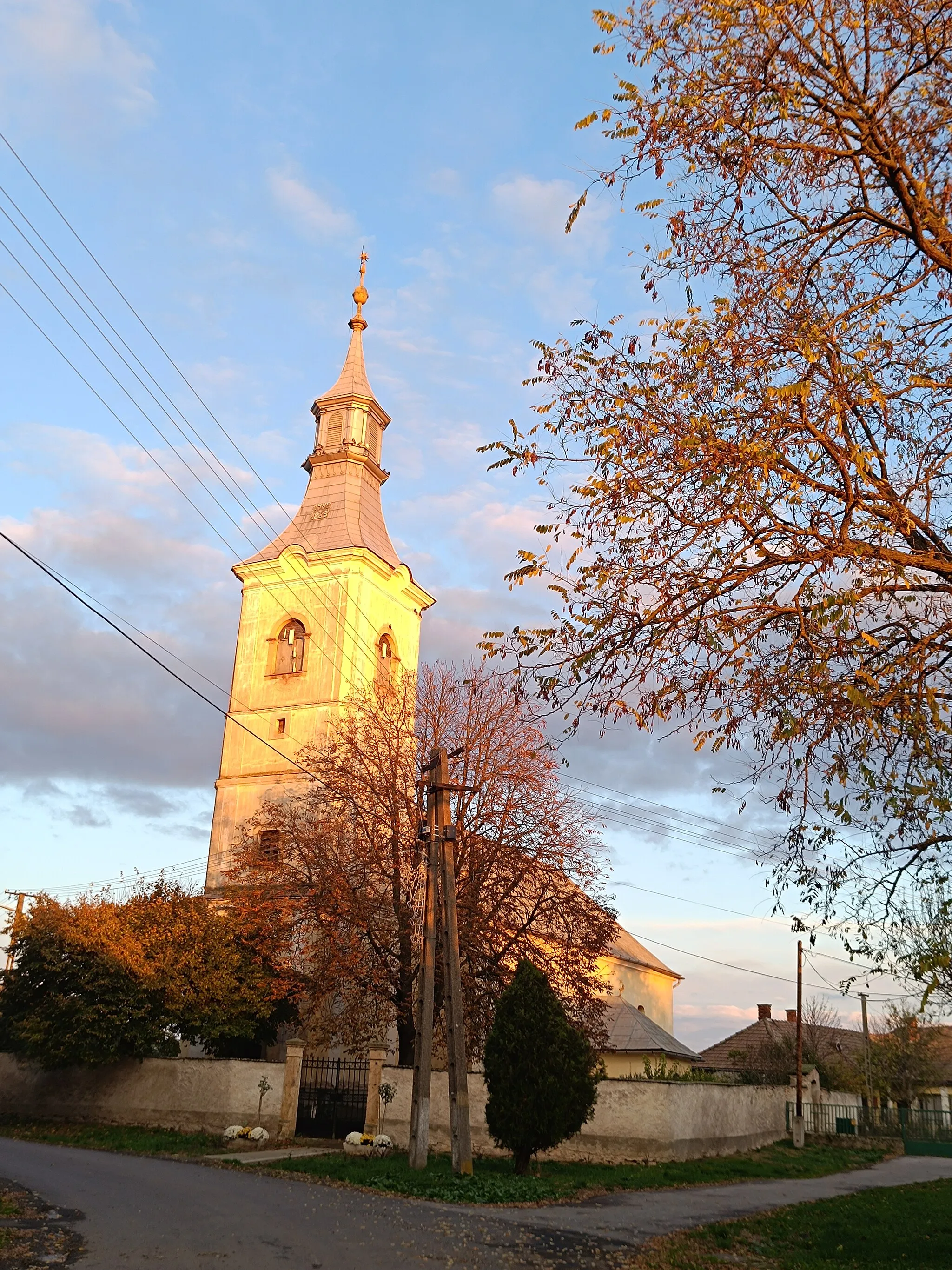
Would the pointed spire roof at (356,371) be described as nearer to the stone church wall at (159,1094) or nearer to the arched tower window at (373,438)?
the arched tower window at (373,438)

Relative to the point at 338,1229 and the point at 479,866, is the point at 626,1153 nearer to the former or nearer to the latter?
the point at 479,866

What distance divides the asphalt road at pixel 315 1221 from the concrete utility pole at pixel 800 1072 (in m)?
13.0

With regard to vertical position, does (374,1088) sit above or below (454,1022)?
below

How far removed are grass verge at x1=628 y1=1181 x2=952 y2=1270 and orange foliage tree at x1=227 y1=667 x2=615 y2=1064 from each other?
29.7 ft

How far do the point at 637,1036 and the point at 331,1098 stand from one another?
15.3 m

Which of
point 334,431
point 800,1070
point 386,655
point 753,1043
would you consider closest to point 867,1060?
point 753,1043

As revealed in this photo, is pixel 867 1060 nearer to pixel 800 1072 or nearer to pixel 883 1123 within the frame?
pixel 883 1123

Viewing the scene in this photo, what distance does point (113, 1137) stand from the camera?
2195 centimetres

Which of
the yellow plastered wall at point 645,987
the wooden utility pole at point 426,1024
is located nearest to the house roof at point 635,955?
the yellow plastered wall at point 645,987

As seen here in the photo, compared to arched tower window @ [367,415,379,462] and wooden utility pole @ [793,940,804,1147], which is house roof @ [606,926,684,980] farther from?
arched tower window @ [367,415,379,462]

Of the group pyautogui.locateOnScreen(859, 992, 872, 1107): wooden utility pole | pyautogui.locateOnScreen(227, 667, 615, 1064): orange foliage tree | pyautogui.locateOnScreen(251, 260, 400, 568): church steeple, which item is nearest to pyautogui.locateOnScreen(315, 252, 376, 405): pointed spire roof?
pyautogui.locateOnScreen(251, 260, 400, 568): church steeple

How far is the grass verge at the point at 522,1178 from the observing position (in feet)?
48.5

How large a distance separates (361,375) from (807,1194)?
104ft

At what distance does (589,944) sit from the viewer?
2411cm
